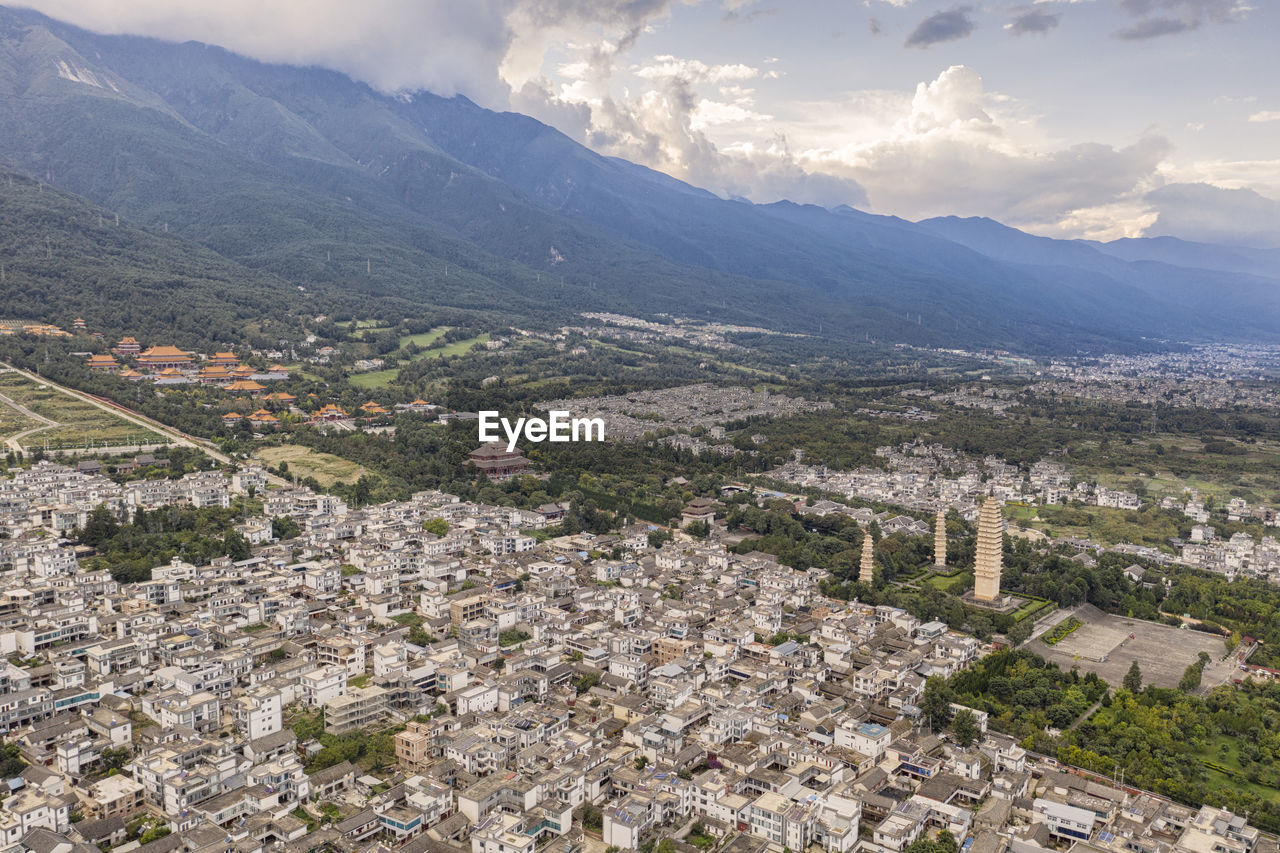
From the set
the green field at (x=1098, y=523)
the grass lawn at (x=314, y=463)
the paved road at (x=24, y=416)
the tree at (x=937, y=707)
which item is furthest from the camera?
the grass lawn at (x=314, y=463)

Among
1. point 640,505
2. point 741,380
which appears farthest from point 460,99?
point 640,505

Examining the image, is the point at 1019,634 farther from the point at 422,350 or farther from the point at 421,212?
the point at 421,212

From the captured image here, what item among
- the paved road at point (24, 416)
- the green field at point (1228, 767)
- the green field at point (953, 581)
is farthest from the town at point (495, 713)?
the paved road at point (24, 416)

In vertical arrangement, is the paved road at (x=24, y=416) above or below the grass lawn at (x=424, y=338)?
below

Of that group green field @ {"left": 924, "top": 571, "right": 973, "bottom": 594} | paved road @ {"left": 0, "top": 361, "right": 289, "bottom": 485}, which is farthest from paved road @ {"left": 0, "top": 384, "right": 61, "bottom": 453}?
green field @ {"left": 924, "top": 571, "right": 973, "bottom": 594}

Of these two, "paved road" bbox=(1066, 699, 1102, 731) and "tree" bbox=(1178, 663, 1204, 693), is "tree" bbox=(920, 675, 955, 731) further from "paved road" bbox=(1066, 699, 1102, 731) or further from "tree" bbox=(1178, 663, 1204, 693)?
"tree" bbox=(1178, 663, 1204, 693)

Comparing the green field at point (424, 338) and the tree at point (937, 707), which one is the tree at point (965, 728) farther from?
the green field at point (424, 338)

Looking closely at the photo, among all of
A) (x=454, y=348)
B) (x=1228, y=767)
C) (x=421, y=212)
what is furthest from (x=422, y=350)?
(x=421, y=212)
